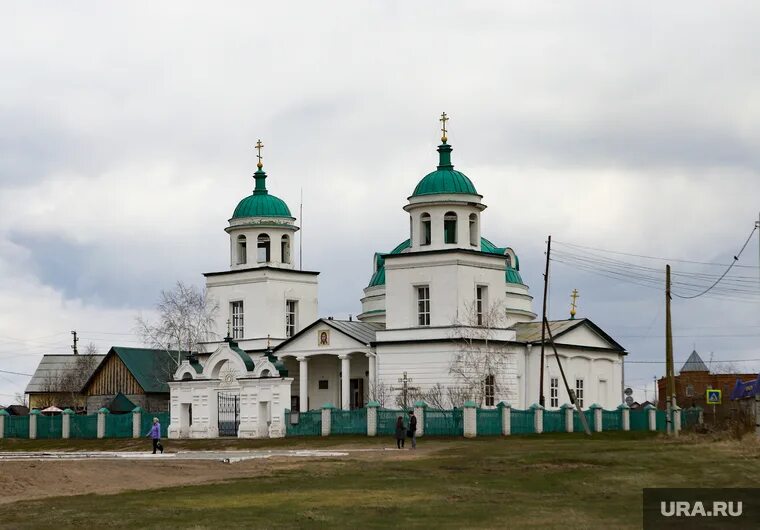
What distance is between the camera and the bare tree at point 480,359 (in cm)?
5612

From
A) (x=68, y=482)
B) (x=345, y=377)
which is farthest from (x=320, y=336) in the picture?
(x=68, y=482)

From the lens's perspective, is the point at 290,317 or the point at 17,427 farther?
the point at 290,317

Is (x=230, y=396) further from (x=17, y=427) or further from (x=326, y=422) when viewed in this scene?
(x=17, y=427)

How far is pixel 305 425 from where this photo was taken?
5312 cm

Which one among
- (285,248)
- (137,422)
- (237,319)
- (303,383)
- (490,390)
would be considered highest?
(285,248)

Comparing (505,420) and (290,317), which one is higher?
(290,317)

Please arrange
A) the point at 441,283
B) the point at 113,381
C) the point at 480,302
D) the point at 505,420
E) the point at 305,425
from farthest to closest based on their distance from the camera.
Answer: the point at 113,381
the point at 480,302
the point at 441,283
the point at 305,425
the point at 505,420

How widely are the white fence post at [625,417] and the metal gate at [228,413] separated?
15805 millimetres

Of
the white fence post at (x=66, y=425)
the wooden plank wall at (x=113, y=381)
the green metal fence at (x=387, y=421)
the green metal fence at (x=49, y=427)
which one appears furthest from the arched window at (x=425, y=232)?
the wooden plank wall at (x=113, y=381)

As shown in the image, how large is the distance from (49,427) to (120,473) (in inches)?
1203

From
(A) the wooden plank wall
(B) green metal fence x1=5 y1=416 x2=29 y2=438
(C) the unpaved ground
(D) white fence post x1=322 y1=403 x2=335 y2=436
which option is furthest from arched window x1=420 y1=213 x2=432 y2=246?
(A) the wooden plank wall

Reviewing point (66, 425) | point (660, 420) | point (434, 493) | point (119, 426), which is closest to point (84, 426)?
point (66, 425)

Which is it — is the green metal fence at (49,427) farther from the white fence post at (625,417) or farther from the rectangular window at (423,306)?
the white fence post at (625,417)

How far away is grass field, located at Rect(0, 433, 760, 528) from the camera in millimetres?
22641
